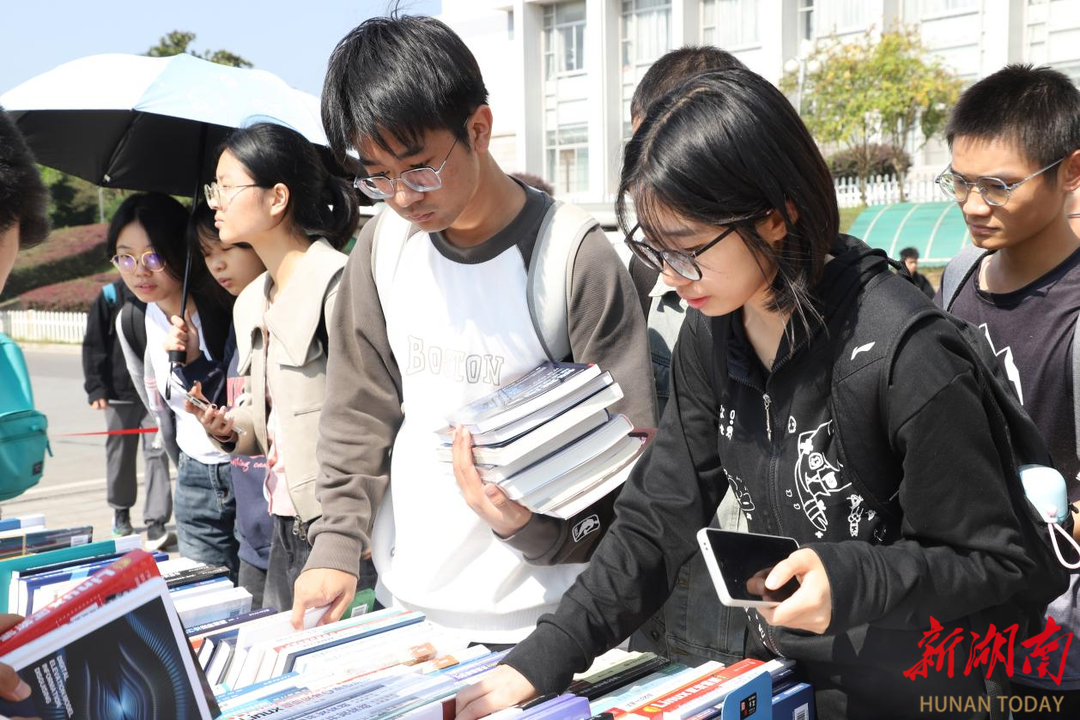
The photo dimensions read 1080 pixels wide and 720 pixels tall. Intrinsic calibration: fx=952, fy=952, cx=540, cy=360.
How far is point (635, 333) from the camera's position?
79.7 inches

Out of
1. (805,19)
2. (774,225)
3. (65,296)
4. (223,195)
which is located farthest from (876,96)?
(774,225)

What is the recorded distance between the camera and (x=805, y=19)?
30328 mm

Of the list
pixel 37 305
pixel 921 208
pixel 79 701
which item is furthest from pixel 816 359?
pixel 37 305

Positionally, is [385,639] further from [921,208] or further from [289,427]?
[921,208]

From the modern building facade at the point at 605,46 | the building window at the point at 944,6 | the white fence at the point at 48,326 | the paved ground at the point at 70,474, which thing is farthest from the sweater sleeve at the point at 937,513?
the building window at the point at 944,6

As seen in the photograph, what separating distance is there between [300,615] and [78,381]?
16165 mm

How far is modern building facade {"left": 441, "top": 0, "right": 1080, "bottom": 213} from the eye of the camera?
27766 millimetres

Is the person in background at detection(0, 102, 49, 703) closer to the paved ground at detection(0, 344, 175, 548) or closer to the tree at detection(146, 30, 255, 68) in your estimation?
the paved ground at detection(0, 344, 175, 548)

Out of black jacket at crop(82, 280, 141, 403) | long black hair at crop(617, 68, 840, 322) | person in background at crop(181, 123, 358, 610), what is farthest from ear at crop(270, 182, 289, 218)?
black jacket at crop(82, 280, 141, 403)

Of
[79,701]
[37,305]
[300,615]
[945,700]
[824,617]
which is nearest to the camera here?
[79,701]

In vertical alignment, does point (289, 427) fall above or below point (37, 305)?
above

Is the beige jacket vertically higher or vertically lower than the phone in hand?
higher

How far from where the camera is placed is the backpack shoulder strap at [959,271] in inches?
101

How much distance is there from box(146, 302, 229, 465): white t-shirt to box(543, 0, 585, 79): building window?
105 ft
